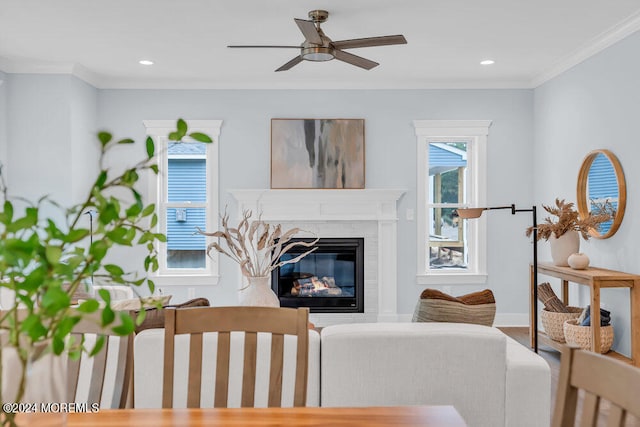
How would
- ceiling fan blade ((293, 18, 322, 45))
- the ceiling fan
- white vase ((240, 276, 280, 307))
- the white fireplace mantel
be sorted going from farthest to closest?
the white fireplace mantel → the ceiling fan → ceiling fan blade ((293, 18, 322, 45)) → white vase ((240, 276, 280, 307))

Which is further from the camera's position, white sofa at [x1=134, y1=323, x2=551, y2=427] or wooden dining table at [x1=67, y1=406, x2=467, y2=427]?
white sofa at [x1=134, y1=323, x2=551, y2=427]

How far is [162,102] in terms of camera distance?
19.0 feet

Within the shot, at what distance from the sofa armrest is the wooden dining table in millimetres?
994

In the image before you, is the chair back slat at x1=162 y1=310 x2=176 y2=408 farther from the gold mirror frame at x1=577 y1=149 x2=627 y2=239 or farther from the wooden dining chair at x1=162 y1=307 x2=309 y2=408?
the gold mirror frame at x1=577 y1=149 x2=627 y2=239

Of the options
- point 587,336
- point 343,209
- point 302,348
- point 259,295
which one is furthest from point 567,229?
point 302,348

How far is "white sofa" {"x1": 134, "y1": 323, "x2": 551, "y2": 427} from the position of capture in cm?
221

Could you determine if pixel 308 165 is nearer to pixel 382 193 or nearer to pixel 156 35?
pixel 382 193

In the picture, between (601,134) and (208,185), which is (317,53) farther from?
(208,185)

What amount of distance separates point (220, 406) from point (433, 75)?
185 inches

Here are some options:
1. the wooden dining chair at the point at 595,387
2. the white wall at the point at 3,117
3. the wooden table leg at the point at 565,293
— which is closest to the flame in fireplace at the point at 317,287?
the wooden table leg at the point at 565,293

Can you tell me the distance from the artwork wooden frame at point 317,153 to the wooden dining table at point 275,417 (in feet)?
14.5

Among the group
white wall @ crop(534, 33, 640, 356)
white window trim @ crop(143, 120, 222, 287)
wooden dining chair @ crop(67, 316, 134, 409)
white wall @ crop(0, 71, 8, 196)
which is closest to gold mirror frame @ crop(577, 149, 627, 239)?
white wall @ crop(534, 33, 640, 356)

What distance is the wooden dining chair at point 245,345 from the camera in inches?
62.6

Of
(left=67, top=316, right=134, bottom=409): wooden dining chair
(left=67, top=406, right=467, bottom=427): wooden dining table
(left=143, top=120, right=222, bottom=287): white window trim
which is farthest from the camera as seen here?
(left=143, top=120, right=222, bottom=287): white window trim
